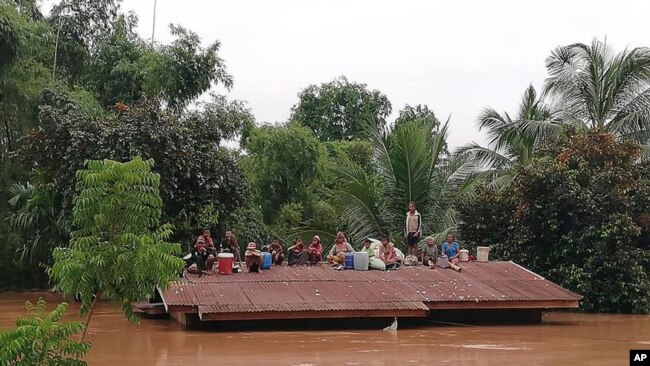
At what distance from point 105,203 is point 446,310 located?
30.4 feet

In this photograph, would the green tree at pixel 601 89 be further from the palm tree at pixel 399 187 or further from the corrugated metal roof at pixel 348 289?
the corrugated metal roof at pixel 348 289

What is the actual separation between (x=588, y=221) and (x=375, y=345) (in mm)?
7973

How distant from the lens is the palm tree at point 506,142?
73.5 feet

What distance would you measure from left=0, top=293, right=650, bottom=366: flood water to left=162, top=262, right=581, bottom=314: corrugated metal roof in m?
0.54

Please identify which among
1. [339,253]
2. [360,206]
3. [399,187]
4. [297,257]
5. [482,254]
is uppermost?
[399,187]

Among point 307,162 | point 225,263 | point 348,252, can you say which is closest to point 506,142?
point 307,162

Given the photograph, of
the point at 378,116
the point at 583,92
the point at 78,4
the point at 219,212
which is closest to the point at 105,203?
the point at 219,212

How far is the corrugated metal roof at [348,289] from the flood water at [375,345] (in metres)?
0.54

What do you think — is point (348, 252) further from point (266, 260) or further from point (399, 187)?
point (399, 187)

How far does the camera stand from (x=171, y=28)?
22938 mm

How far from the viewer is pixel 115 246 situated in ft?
27.7

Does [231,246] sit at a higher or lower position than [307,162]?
lower

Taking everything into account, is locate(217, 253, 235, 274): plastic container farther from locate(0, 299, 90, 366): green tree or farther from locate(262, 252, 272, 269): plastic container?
locate(0, 299, 90, 366): green tree

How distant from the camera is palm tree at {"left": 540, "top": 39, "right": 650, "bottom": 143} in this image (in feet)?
69.9
